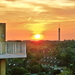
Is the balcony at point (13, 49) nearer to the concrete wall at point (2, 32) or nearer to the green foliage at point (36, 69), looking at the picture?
the concrete wall at point (2, 32)

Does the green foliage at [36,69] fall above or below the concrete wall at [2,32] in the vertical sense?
below

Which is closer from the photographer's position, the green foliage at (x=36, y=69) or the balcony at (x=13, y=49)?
the balcony at (x=13, y=49)

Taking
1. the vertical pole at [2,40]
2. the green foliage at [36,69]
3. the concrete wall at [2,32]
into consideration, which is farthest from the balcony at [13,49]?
the green foliage at [36,69]

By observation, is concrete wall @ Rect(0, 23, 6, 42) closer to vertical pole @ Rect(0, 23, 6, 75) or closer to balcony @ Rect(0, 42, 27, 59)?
vertical pole @ Rect(0, 23, 6, 75)

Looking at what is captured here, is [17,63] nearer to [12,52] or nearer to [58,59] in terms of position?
[58,59]

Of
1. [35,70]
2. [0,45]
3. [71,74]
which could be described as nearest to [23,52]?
[0,45]

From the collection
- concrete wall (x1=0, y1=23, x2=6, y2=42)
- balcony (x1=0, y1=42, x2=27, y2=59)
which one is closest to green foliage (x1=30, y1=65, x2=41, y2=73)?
concrete wall (x1=0, y1=23, x2=6, y2=42)

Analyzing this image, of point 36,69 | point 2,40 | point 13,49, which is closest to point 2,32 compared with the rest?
point 2,40

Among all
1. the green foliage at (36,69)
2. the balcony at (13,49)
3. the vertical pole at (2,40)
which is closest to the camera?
the balcony at (13,49)

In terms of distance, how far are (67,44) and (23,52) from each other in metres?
107

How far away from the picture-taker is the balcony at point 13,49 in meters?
9.31

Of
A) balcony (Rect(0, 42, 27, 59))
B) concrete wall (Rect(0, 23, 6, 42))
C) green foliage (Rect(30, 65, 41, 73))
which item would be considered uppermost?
concrete wall (Rect(0, 23, 6, 42))

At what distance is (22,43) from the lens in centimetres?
973

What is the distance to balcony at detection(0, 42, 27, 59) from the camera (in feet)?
30.6
